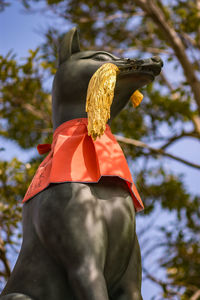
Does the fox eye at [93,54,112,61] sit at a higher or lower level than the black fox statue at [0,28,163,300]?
higher

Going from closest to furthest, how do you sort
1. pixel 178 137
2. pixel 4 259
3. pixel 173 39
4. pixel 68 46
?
pixel 68 46 < pixel 4 259 < pixel 173 39 < pixel 178 137

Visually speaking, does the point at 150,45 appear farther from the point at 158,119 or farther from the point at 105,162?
the point at 105,162

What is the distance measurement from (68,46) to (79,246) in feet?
3.59

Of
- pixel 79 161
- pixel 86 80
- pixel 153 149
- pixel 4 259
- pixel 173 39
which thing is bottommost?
pixel 4 259

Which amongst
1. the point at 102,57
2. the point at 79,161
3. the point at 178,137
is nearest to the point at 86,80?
the point at 102,57

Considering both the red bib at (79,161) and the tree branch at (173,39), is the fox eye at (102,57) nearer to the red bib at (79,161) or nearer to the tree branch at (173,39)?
the red bib at (79,161)

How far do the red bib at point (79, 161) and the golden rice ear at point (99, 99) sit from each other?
0.15 metres

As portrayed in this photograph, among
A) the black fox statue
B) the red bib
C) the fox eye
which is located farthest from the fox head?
the black fox statue

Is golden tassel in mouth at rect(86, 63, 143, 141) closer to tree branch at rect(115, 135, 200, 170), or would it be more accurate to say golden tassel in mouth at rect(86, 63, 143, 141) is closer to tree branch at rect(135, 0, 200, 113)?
tree branch at rect(115, 135, 200, 170)

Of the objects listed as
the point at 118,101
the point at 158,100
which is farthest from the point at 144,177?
the point at 118,101

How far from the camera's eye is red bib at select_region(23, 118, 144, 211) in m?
1.88

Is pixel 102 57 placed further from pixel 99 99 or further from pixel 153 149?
pixel 153 149

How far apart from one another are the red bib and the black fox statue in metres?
0.03

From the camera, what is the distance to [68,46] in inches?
89.5
